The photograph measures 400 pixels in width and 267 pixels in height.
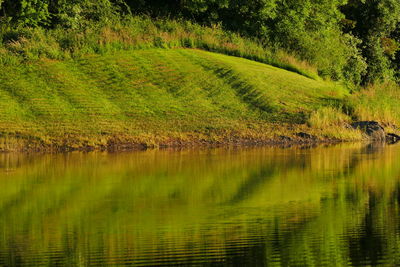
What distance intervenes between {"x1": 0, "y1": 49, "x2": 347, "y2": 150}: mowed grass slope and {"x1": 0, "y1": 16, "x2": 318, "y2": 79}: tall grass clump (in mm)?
1087

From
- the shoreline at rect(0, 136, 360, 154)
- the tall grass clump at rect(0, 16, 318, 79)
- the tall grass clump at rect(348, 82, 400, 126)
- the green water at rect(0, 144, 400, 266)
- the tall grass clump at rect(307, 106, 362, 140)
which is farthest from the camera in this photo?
the tall grass clump at rect(0, 16, 318, 79)

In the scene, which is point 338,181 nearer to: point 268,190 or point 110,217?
point 268,190

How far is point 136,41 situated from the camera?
4972 cm

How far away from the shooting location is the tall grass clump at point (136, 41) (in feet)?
152

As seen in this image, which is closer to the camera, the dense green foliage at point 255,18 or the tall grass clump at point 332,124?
the tall grass clump at point 332,124

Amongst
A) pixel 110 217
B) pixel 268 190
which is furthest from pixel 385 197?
pixel 110 217

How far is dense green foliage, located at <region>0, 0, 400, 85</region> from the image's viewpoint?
51.2m

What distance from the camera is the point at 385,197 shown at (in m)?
20.6

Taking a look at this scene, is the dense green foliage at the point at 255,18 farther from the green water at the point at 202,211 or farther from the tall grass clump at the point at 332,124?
the green water at the point at 202,211

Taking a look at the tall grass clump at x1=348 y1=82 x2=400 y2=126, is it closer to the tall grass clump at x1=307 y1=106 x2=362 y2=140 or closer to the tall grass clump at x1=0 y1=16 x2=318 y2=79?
the tall grass clump at x1=307 y1=106 x2=362 y2=140

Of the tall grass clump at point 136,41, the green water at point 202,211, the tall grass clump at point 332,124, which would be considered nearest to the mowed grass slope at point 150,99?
the tall grass clump at point 332,124

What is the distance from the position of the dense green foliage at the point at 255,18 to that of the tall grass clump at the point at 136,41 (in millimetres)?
697

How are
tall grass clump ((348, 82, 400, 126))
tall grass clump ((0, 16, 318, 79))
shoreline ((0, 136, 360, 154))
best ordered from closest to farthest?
shoreline ((0, 136, 360, 154)), tall grass clump ((348, 82, 400, 126)), tall grass clump ((0, 16, 318, 79))

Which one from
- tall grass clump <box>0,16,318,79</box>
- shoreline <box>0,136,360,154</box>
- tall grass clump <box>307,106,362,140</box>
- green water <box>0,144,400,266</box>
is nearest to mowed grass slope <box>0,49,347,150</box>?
shoreline <box>0,136,360,154</box>
